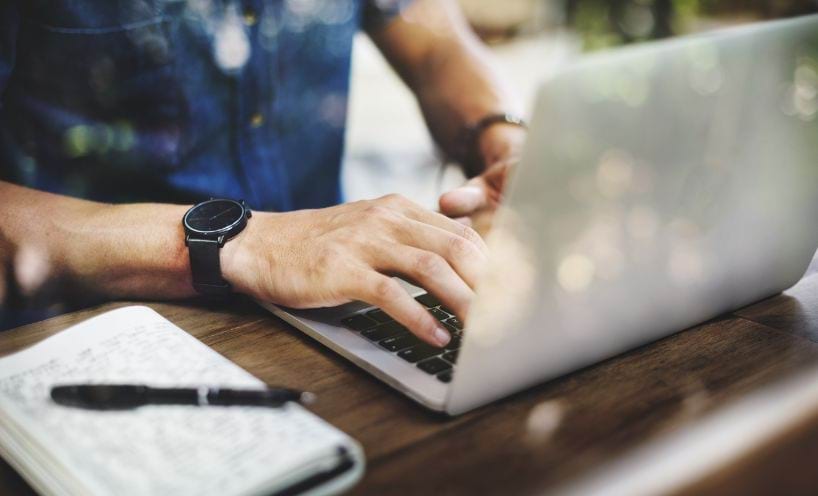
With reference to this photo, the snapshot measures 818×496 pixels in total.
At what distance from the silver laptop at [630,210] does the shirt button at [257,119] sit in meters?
0.69

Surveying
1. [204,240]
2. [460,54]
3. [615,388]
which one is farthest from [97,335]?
[460,54]

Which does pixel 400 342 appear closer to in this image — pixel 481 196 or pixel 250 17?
pixel 481 196

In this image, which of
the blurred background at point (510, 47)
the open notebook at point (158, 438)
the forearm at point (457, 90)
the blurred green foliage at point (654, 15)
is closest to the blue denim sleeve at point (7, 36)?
the open notebook at point (158, 438)

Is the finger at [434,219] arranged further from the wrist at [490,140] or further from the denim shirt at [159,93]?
the denim shirt at [159,93]

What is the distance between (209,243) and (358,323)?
0.72 ft

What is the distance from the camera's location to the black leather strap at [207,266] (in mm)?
840

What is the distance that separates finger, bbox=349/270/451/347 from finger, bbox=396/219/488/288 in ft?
0.22

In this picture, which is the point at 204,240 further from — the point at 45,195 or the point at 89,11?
the point at 89,11

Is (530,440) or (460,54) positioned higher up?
(460,54)

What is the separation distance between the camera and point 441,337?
2.22 feet

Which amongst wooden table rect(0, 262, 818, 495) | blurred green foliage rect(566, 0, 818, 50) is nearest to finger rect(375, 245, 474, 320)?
wooden table rect(0, 262, 818, 495)

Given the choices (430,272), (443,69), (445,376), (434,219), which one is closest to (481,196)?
(434,219)

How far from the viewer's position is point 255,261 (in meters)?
0.83

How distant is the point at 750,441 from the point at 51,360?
1.99 feet
